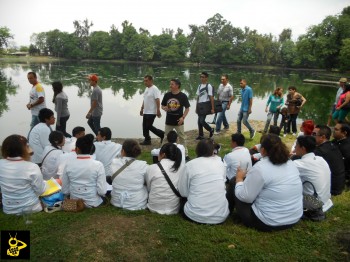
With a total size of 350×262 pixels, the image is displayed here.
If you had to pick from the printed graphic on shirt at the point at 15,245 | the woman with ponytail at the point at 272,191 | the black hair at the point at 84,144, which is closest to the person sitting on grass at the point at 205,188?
the woman with ponytail at the point at 272,191

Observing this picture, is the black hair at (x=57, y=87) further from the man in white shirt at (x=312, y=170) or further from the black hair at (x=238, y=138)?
the man in white shirt at (x=312, y=170)

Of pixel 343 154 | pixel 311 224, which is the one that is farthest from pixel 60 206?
pixel 343 154

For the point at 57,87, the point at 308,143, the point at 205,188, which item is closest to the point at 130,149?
the point at 205,188

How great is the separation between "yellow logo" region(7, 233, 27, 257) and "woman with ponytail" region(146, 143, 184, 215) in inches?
62.9

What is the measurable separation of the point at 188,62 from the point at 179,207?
76.3 metres

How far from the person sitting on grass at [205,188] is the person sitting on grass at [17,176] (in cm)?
189

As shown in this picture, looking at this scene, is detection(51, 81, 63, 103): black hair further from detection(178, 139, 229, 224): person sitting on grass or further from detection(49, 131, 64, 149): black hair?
detection(178, 139, 229, 224): person sitting on grass

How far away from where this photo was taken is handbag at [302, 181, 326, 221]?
11.9 feet

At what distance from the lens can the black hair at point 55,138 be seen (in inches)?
174

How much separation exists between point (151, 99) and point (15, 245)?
15.4 ft

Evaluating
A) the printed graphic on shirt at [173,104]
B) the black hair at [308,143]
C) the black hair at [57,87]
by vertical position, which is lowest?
the black hair at [308,143]

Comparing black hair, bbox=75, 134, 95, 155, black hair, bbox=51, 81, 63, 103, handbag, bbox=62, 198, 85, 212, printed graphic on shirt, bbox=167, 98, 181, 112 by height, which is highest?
black hair, bbox=51, 81, 63, 103

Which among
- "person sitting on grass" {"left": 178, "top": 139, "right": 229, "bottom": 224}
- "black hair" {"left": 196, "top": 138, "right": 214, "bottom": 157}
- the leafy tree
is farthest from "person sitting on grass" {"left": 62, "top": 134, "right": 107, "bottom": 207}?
the leafy tree

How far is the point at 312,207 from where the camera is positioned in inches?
143
